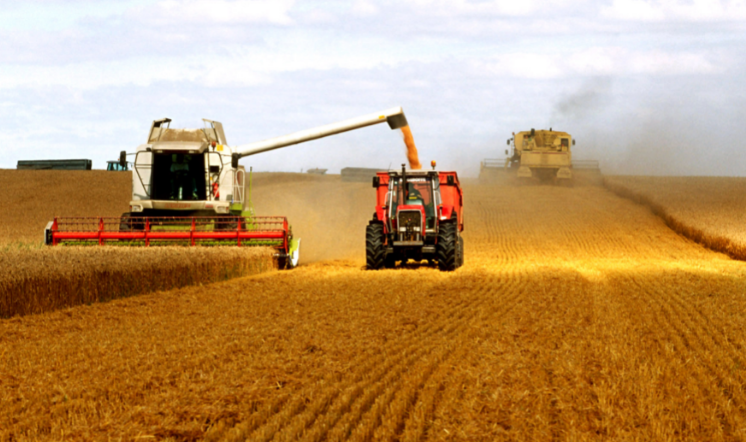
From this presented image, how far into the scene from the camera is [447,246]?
15312 mm

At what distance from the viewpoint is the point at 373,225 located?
1587 cm

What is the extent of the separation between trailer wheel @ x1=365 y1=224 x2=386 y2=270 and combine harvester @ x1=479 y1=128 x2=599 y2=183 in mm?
24379

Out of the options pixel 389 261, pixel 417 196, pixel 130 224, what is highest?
pixel 417 196

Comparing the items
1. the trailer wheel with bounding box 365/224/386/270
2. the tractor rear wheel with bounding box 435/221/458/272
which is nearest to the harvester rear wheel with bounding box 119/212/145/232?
the trailer wheel with bounding box 365/224/386/270

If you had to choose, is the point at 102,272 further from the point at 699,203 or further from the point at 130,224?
the point at 699,203

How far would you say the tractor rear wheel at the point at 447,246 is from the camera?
1534cm

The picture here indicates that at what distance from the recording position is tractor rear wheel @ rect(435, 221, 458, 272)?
15.3 metres

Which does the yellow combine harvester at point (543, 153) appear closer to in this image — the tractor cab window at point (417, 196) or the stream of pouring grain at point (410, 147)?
the stream of pouring grain at point (410, 147)

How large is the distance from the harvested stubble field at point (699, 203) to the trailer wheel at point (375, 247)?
11.6 metres

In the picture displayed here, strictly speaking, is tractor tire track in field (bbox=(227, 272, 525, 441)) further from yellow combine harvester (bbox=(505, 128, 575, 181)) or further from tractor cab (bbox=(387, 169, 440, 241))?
yellow combine harvester (bbox=(505, 128, 575, 181))

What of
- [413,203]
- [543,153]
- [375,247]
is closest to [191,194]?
[375,247]

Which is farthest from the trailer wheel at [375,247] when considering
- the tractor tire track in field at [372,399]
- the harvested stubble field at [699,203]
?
the harvested stubble field at [699,203]

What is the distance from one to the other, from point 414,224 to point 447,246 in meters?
0.85

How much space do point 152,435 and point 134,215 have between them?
44.3ft
